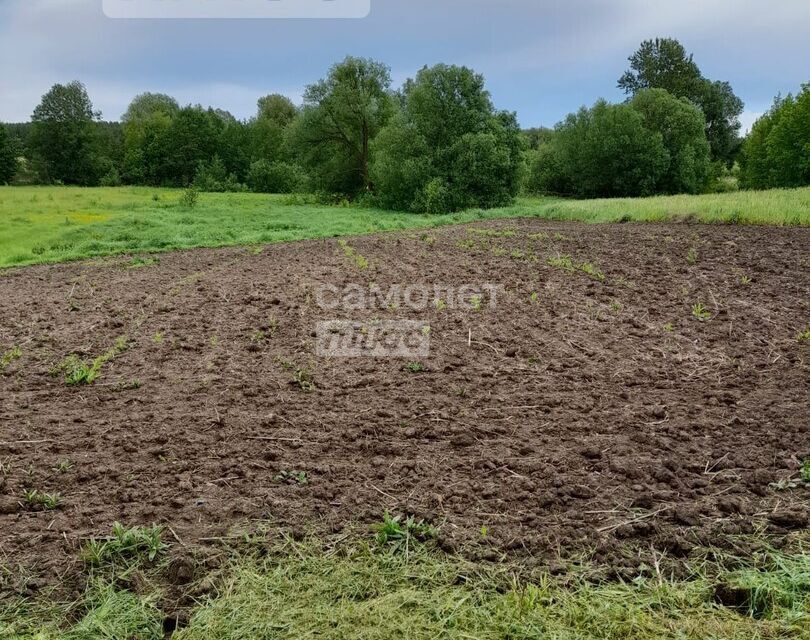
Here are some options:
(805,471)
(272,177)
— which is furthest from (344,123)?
(805,471)

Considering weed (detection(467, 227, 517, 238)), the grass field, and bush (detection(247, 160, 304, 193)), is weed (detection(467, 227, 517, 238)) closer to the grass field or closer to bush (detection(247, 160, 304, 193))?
the grass field

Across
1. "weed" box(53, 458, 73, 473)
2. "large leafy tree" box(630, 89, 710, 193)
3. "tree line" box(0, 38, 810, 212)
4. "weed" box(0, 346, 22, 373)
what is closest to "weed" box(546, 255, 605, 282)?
"weed" box(53, 458, 73, 473)

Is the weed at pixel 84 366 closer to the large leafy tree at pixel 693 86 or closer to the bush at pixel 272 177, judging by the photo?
the bush at pixel 272 177

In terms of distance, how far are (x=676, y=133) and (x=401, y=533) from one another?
44.0 m

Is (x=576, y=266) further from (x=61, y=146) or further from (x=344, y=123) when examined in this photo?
(x=61, y=146)

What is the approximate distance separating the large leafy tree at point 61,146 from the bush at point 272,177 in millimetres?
17435

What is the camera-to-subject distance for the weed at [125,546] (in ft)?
9.68

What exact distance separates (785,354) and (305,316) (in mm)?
5538

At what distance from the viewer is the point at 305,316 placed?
7480 millimetres

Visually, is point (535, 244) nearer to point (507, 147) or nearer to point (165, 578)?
point (165, 578)

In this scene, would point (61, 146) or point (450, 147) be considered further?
point (61, 146)

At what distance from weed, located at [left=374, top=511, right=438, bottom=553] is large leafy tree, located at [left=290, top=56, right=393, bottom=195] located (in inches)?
1324

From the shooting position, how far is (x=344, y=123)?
35125 millimetres

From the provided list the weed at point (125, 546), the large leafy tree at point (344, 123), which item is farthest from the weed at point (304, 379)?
the large leafy tree at point (344, 123)
